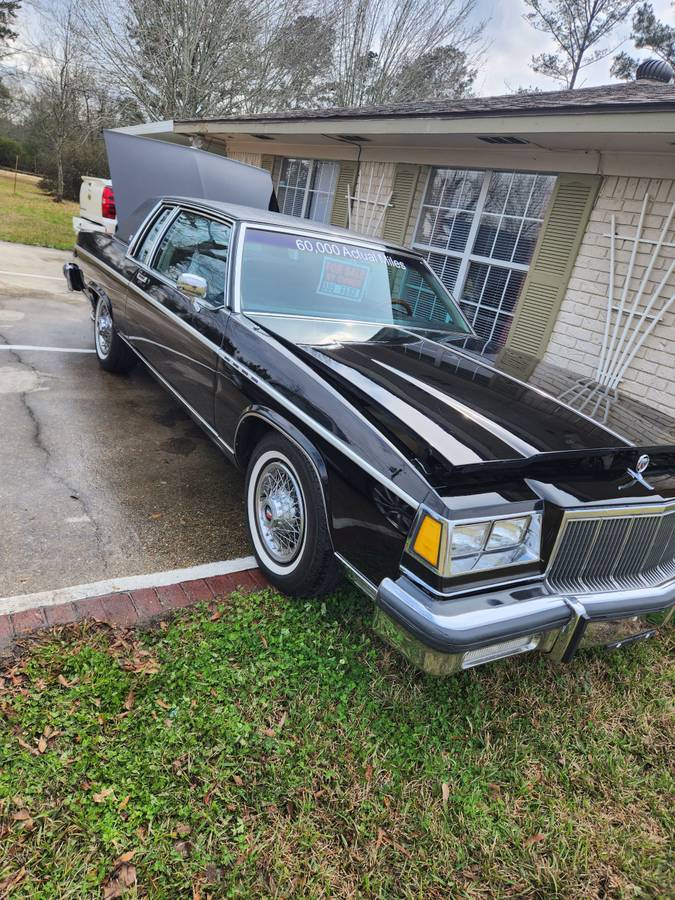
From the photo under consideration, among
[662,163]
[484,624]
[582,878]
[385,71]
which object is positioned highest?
[385,71]

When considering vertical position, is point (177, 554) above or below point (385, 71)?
below

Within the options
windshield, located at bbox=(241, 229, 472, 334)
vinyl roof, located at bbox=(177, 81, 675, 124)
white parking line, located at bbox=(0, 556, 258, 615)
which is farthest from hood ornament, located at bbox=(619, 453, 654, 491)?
vinyl roof, located at bbox=(177, 81, 675, 124)

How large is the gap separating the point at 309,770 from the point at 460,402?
1548 mm

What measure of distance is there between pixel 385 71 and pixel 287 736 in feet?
81.8

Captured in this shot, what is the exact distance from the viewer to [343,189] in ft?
31.3

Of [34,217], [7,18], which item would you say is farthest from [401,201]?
[7,18]

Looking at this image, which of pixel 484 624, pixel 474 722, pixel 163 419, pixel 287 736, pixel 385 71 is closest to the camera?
pixel 484 624

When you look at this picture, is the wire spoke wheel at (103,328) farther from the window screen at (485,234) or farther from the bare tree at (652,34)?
the bare tree at (652,34)

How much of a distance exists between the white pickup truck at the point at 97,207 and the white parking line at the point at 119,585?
8490mm

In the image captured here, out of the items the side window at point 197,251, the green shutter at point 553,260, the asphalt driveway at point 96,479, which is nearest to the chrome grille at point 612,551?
the asphalt driveway at point 96,479

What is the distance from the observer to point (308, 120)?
8.84 meters

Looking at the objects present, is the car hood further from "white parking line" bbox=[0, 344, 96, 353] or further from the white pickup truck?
the white pickup truck

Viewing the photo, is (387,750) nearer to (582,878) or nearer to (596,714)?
(582,878)

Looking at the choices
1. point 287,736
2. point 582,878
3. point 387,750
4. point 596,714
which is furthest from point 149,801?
point 596,714
